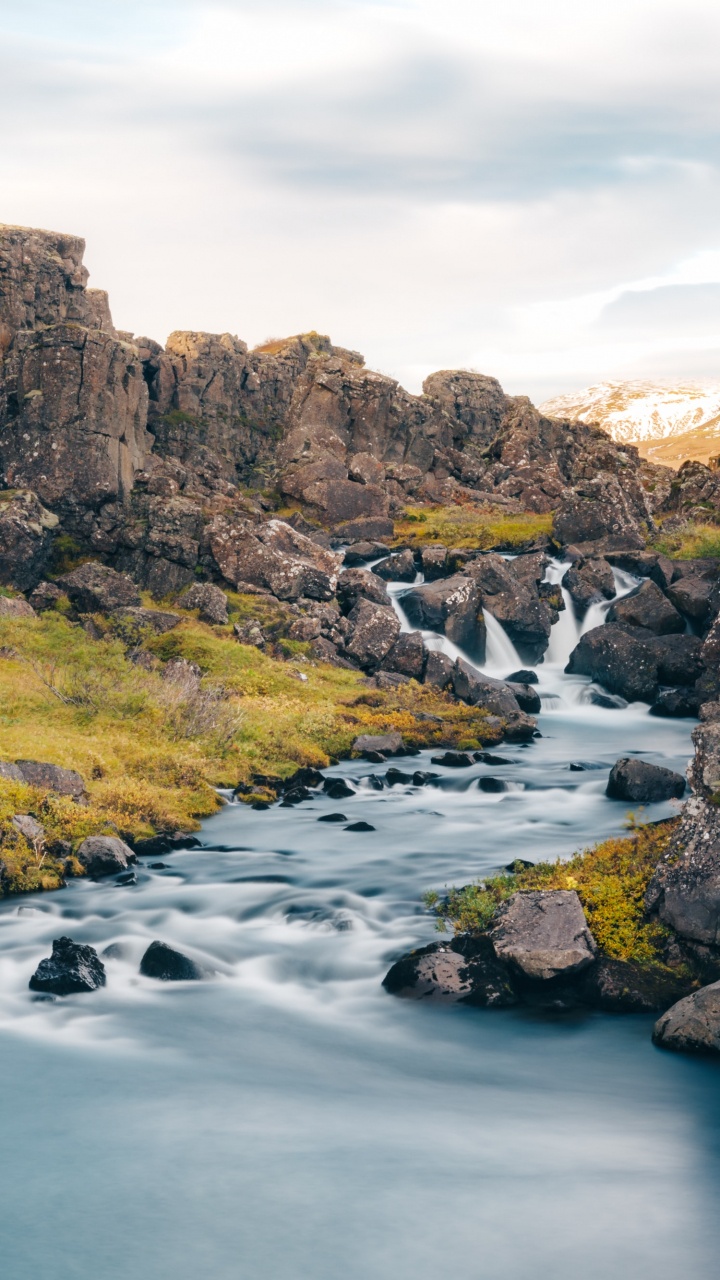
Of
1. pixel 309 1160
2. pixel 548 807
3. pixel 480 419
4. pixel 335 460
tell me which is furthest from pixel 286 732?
pixel 480 419

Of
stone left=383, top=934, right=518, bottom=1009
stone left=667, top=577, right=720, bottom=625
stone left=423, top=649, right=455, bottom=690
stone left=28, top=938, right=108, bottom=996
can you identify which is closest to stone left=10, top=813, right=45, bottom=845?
stone left=28, top=938, right=108, bottom=996

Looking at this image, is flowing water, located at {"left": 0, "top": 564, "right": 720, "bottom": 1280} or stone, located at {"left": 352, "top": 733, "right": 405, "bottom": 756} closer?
flowing water, located at {"left": 0, "top": 564, "right": 720, "bottom": 1280}

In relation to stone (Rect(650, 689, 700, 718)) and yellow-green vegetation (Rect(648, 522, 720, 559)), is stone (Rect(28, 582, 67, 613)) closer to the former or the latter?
stone (Rect(650, 689, 700, 718))

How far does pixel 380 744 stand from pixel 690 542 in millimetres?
27768

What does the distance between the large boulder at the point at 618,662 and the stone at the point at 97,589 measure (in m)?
17.1

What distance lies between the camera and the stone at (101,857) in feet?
63.1

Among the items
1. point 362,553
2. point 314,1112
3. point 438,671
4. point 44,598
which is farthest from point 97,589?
point 314,1112

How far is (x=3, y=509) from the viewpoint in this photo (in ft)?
129

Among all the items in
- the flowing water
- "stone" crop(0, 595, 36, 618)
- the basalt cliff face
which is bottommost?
the flowing water

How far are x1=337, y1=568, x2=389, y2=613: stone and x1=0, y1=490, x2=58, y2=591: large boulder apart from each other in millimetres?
11797

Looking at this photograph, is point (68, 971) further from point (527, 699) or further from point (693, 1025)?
point (527, 699)

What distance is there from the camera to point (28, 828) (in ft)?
63.2

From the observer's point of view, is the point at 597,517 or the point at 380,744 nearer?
the point at 380,744

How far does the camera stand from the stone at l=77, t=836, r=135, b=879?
19.2 meters
